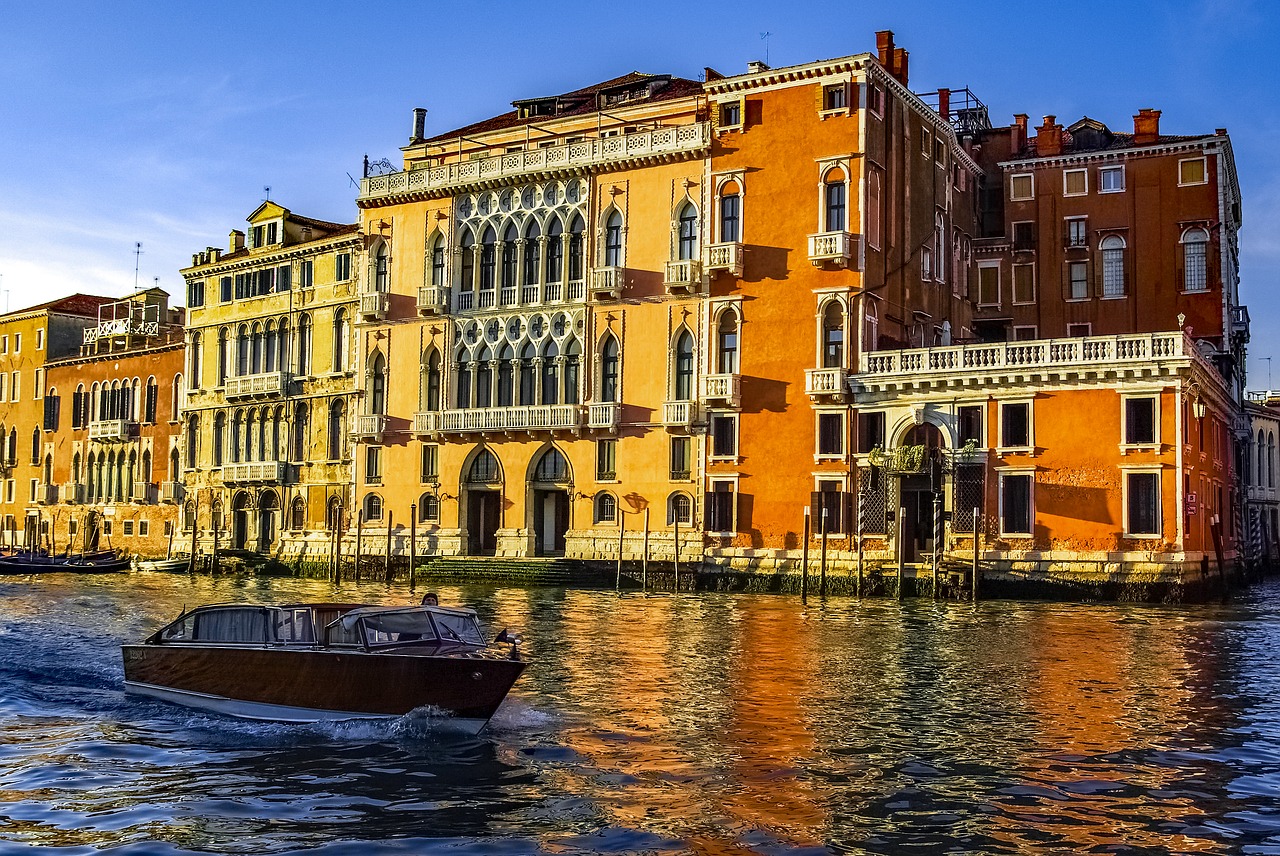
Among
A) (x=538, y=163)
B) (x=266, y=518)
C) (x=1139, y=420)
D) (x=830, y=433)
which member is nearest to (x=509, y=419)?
(x=538, y=163)

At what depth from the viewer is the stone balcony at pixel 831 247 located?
1422 inches

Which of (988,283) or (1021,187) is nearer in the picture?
(1021,187)

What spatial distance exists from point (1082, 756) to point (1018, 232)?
3350 centimetres

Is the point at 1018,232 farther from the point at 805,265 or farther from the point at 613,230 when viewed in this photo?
the point at 613,230

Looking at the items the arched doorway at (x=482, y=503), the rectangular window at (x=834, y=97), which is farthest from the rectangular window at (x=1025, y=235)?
the arched doorway at (x=482, y=503)

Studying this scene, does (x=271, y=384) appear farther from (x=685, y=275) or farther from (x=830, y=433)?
(x=830, y=433)

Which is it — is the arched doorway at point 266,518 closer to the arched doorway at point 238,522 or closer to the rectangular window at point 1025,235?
the arched doorway at point 238,522

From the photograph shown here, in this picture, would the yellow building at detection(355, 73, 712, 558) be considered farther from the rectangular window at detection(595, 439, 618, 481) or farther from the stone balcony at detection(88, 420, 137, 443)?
the stone balcony at detection(88, 420, 137, 443)

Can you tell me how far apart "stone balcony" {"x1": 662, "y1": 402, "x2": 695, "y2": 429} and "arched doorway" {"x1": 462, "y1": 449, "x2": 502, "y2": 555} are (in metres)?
6.73

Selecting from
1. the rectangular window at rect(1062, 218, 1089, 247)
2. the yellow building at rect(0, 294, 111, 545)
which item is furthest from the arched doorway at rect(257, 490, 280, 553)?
the rectangular window at rect(1062, 218, 1089, 247)

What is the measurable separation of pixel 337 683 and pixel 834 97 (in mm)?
27502

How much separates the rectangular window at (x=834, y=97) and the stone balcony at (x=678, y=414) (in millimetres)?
9062

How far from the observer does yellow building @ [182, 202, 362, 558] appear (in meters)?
47.2

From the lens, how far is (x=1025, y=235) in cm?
4369
